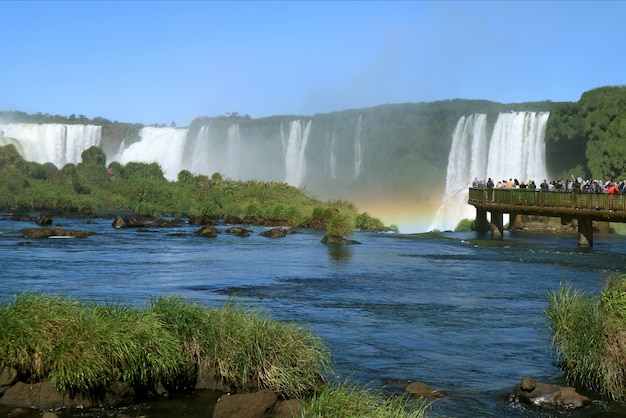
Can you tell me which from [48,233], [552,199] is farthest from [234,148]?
[552,199]

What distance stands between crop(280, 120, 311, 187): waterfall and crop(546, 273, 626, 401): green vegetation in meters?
85.4

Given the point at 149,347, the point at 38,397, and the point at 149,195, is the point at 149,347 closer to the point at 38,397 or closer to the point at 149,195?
the point at 38,397

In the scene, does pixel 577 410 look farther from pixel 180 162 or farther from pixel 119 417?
pixel 180 162

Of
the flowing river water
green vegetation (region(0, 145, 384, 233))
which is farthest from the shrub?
the flowing river water

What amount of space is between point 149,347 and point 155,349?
0.09 m

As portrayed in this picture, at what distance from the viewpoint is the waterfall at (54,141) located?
10444 centimetres

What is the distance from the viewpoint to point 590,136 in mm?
65688

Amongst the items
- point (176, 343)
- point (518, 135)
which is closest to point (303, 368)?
point (176, 343)

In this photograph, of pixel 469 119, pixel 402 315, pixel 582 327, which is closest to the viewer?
pixel 582 327

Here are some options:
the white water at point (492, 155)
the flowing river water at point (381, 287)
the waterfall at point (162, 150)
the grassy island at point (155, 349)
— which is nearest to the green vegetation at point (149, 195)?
the white water at point (492, 155)

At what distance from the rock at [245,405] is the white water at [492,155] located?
56.4m

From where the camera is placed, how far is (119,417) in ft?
40.6

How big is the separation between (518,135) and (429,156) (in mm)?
31861

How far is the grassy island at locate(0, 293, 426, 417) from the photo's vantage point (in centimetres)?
1270
